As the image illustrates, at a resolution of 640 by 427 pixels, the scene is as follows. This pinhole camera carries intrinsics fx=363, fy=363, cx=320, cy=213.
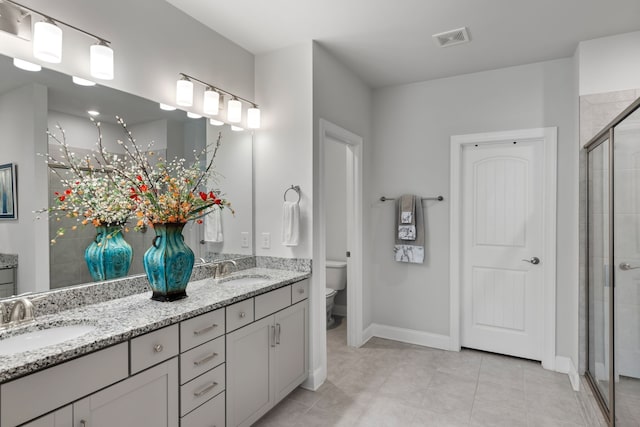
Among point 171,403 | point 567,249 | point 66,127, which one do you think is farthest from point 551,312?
point 66,127

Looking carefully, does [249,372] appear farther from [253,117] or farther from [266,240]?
[253,117]

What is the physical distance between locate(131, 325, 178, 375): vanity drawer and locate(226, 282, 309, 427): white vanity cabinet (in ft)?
1.28

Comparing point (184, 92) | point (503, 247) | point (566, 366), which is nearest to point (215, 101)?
point (184, 92)

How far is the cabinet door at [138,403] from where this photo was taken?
1284 millimetres

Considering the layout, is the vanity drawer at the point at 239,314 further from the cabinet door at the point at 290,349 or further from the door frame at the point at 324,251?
the door frame at the point at 324,251

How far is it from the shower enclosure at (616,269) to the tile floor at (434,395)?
0.32 meters

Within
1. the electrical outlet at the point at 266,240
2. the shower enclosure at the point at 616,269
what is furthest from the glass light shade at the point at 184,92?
the shower enclosure at the point at 616,269

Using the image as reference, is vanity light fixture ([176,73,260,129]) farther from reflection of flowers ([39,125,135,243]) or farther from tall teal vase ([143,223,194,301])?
tall teal vase ([143,223,194,301])

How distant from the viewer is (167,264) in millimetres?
1858

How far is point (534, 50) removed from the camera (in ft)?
9.45

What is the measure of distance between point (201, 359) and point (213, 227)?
108cm

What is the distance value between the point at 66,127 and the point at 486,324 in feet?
11.6

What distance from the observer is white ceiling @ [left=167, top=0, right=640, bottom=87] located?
7.41 ft

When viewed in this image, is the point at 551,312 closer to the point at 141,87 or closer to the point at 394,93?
the point at 394,93
